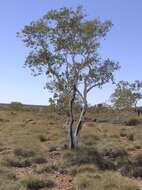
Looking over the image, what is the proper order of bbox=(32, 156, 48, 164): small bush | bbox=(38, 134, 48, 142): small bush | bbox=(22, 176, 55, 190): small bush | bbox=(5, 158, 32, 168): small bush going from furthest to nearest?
bbox=(38, 134, 48, 142): small bush → bbox=(32, 156, 48, 164): small bush → bbox=(5, 158, 32, 168): small bush → bbox=(22, 176, 55, 190): small bush

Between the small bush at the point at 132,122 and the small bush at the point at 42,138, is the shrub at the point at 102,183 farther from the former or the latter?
the small bush at the point at 132,122

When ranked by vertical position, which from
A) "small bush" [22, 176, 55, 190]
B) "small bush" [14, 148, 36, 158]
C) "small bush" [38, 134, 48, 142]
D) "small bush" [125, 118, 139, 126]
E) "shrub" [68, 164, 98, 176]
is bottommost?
"small bush" [22, 176, 55, 190]

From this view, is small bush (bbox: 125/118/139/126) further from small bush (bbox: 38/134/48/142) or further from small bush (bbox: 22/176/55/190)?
small bush (bbox: 22/176/55/190)

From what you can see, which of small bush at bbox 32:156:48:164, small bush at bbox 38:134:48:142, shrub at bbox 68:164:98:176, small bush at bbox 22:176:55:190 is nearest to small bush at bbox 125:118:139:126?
small bush at bbox 38:134:48:142

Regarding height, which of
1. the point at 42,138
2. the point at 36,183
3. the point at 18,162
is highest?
the point at 42,138

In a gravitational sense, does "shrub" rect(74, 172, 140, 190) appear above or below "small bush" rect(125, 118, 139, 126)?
below

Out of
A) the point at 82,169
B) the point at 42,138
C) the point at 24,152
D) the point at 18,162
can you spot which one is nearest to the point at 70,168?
the point at 82,169

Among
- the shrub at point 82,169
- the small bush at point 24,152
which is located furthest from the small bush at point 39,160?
the shrub at point 82,169

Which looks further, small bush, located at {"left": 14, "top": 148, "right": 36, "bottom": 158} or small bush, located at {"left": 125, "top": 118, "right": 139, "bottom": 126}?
small bush, located at {"left": 125, "top": 118, "right": 139, "bottom": 126}

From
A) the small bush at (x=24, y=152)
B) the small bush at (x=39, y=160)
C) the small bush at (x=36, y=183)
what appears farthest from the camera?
the small bush at (x=24, y=152)

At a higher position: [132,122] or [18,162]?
[132,122]

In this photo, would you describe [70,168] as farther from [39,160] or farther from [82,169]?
[39,160]

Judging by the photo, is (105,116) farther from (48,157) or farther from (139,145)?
(48,157)

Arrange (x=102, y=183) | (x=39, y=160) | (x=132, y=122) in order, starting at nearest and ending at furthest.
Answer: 1. (x=102, y=183)
2. (x=39, y=160)
3. (x=132, y=122)
